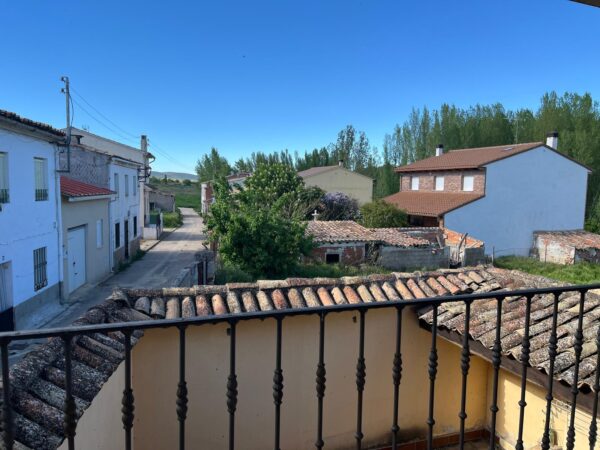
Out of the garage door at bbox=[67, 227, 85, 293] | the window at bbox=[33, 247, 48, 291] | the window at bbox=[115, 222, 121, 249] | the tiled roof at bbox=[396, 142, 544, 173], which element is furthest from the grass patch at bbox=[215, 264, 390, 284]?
the tiled roof at bbox=[396, 142, 544, 173]

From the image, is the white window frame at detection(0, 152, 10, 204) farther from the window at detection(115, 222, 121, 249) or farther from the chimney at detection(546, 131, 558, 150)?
the chimney at detection(546, 131, 558, 150)

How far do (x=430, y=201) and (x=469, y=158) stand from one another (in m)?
3.53

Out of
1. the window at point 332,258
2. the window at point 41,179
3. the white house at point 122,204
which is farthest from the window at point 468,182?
the window at point 41,179

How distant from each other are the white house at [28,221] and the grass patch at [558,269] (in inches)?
694

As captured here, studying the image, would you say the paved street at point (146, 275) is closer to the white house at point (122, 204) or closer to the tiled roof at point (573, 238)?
the white house at point (122, 204)

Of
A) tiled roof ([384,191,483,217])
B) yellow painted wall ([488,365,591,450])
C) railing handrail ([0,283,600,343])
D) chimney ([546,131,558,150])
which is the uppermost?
chimney ([546,131,558,150])

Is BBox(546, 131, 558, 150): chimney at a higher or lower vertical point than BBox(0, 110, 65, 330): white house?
higher

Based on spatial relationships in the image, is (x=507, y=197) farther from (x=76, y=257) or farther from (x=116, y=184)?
(x=76, y=257)

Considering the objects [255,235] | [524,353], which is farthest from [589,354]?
[255,235]

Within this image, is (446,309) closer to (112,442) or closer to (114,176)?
(112,442)

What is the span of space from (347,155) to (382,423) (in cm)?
4944

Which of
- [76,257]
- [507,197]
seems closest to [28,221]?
[76,257]

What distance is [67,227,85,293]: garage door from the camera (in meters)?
13.3

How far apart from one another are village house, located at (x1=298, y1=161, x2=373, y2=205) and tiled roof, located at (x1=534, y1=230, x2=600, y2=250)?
13.0 metres
